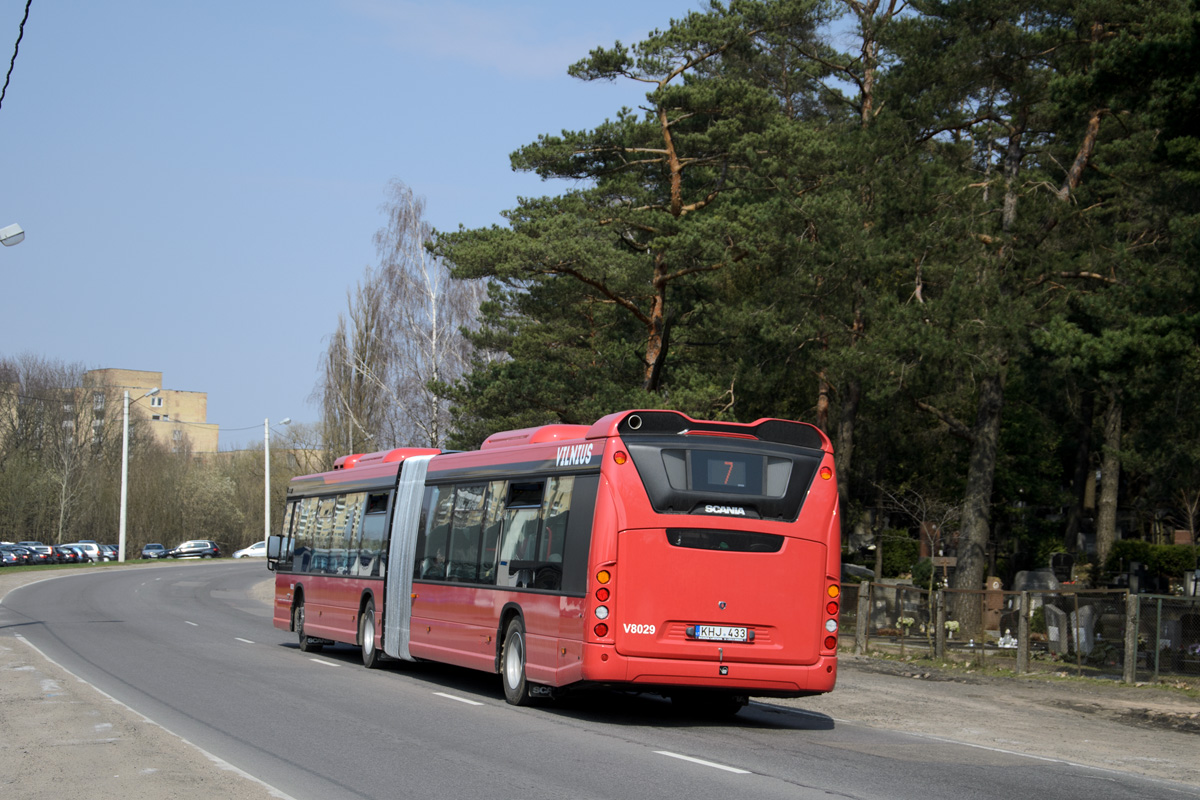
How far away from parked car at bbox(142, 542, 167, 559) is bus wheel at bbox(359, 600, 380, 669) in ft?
242

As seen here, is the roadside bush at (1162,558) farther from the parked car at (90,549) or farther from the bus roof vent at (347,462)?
the parked car at (90,549)

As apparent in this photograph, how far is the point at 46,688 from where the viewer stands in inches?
585

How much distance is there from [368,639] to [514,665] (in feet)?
19.0

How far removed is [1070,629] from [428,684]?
38.0 feet

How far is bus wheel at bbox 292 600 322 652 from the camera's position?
22.8 metres

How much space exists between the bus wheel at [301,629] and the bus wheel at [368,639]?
316 cm

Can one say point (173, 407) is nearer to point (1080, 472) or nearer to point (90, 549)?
point (90, 549)

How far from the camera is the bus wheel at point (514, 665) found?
14.2m

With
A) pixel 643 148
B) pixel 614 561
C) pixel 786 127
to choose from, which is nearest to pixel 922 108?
pixel 786 127

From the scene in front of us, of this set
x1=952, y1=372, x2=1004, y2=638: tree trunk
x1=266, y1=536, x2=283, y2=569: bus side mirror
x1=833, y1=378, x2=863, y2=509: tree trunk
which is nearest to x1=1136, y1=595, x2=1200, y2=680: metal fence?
x1=952, y1=372, x2=1004, y2=638: tree trunk

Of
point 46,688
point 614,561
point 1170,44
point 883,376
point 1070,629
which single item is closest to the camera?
point 614,561

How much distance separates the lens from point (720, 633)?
1258cm

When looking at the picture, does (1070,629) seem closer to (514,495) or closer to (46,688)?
(514,495)

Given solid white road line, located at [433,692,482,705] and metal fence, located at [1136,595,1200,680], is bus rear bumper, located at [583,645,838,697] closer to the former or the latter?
solid white road line, located at [433,692,482,705]
